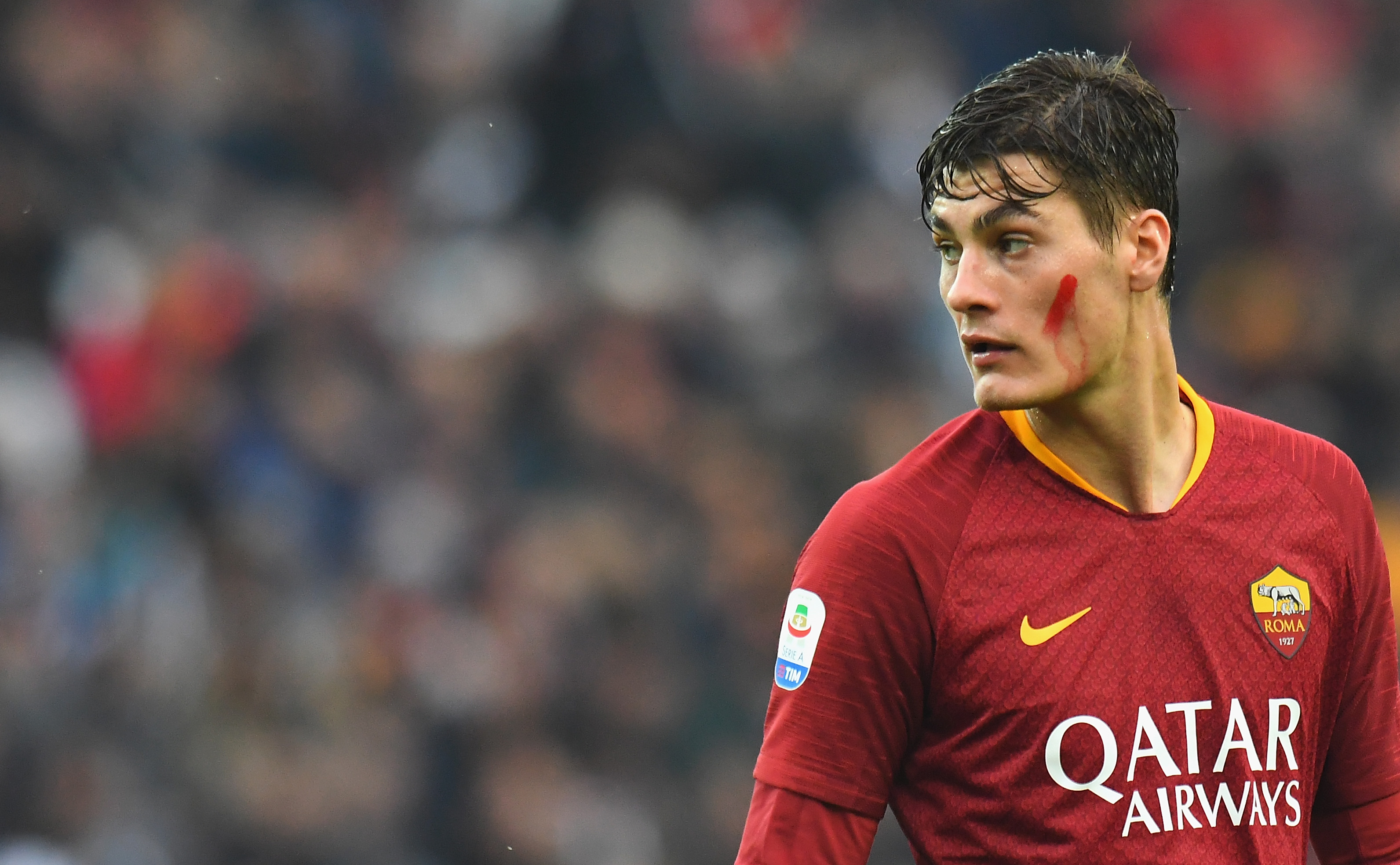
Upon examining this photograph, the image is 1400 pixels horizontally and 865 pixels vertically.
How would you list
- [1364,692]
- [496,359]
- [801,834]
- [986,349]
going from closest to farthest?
[801,834] < [986,349] < [1364,692] < [496,359]

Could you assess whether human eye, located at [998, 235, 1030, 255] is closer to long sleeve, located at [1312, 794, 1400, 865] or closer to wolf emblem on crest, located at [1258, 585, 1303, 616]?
wolf emblem on crest, located at [1258, 585, 1303, 616]

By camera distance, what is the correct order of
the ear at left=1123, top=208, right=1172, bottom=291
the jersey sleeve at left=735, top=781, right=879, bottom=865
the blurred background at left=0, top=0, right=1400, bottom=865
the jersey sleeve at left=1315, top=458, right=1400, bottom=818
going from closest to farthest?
the jersey sleeve at left=735, top=781, right=879, bottom=865 < the ear at left=1123, top=208, right=1172, bottom=291 < the jersey sleeve at left=1315, top=458, right=1400, bottom=818 < the blurred background at left=0, top=0, right=1400, bottom=865

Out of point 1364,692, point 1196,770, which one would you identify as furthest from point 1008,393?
point 1364,692

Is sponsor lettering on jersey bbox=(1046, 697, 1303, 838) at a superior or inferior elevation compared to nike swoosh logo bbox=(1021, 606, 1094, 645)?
inferior

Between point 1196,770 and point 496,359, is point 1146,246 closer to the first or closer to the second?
point 1196,770

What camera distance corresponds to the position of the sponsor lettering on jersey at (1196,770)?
2.03 m

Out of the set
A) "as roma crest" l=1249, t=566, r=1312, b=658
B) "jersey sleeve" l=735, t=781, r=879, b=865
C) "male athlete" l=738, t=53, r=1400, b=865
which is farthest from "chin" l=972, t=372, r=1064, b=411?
"jersey sleeve" l=735, t=781, r=879, b=865

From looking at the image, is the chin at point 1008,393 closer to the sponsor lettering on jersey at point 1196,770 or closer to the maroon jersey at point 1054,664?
the maroon jersey at point 1054,664

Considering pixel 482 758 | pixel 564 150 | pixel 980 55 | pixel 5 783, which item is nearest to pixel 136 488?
pixel 5 783

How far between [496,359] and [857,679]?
4.54m

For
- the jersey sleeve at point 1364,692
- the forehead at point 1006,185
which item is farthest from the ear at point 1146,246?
the jersey sleeve at point 1364,692

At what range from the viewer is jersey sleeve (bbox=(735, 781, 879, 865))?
2.02 meters

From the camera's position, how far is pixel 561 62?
7.16 m

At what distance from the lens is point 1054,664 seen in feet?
6.73
